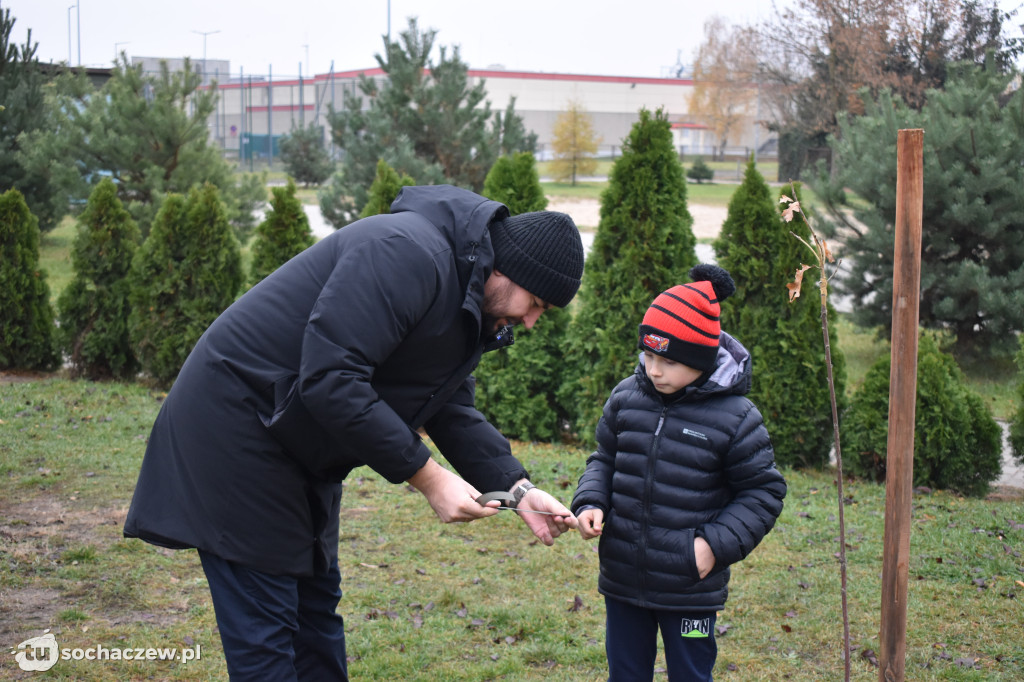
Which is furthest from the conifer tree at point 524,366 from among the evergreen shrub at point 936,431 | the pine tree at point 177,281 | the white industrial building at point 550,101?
the white industrial building at point 550,101

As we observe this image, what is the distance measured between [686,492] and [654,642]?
1.69ft

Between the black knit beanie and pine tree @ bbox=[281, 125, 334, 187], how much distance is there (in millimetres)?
28652

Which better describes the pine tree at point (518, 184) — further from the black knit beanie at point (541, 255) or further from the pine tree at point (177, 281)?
the black knit beanie at point (541, 255)

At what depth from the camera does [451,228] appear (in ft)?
7.08

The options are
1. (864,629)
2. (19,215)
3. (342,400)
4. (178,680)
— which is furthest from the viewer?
(19,215)

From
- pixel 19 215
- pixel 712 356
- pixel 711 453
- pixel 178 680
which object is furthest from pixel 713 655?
pixel 19 215

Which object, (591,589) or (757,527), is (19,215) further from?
(757,527)

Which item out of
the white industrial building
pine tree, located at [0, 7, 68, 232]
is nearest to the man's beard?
pine tree, located at [0, 7, 68, 232]

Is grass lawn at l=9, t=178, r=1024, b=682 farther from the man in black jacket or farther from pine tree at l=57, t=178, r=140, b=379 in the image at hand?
pine tree at l=57, t=178, r=140, b=379

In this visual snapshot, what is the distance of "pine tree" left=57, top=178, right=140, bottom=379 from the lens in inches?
318

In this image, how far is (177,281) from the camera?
7797mm

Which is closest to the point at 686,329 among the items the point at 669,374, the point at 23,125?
the point at 669,374

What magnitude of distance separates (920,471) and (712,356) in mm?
3967

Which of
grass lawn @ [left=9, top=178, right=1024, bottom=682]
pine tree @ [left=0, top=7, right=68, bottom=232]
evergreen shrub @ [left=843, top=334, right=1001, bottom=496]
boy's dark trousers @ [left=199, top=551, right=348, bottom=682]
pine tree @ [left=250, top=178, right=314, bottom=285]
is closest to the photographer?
boy's dark trousers @ [left=199, top=551, right=348, bottom=682]
